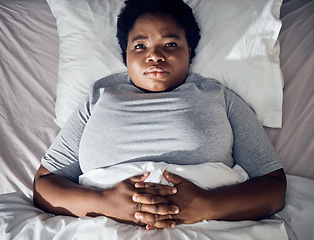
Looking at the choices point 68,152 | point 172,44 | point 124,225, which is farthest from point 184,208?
point 172,44

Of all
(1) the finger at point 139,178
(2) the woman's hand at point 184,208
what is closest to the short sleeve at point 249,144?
(2) the woman's hand at point 184,208

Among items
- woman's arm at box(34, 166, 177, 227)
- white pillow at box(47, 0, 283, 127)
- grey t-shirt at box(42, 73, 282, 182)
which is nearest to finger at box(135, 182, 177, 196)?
woman's arm at box(34, 166, 177, 227)

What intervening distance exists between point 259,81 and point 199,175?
49 cm

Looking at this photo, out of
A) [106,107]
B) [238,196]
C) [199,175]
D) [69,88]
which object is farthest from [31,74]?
[238,196]

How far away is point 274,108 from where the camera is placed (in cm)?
124

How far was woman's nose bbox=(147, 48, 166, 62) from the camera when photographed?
109 cm

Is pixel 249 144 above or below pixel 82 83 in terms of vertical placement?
below

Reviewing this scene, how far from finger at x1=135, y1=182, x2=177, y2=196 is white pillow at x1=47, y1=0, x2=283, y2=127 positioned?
516mm

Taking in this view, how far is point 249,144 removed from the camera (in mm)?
1066

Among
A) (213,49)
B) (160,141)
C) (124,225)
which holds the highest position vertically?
(213,49)

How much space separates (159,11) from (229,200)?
68 cm

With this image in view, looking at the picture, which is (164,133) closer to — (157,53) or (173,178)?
(173,178)

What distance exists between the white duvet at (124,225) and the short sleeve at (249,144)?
0.07 metres

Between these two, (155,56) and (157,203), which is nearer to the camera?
(157,203)
